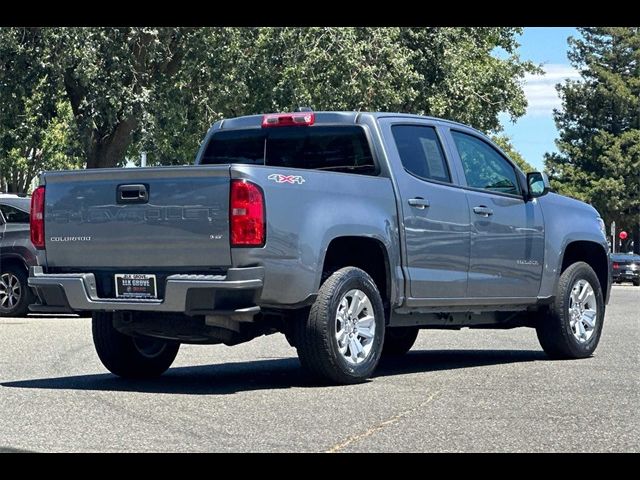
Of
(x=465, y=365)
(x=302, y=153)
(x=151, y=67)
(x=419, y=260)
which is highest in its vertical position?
(x=151, y=67)

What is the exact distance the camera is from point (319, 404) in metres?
8.55

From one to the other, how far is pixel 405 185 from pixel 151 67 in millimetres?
20226

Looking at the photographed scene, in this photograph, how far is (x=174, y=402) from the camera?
868cm

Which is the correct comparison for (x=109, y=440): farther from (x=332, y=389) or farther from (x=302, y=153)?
(x=302, y=153)

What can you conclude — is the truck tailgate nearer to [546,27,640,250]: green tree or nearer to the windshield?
the windshield

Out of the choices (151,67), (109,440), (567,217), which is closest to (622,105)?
(151,67)

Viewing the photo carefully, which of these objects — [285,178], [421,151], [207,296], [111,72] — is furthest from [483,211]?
[111,72]

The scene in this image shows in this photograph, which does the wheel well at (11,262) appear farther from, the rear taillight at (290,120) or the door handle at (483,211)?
the door handle at (483,211)

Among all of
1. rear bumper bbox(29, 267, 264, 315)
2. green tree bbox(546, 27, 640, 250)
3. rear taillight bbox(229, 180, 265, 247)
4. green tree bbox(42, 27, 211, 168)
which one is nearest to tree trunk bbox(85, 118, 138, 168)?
green tree bbox(42, 27, 211, 168)

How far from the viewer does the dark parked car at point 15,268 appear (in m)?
18.2

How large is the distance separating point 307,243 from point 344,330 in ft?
2.50

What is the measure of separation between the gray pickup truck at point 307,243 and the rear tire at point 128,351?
0.04ft

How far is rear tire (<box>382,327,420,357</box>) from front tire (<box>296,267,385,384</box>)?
7.51 feet

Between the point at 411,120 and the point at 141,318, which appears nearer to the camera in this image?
the point at 141,318
